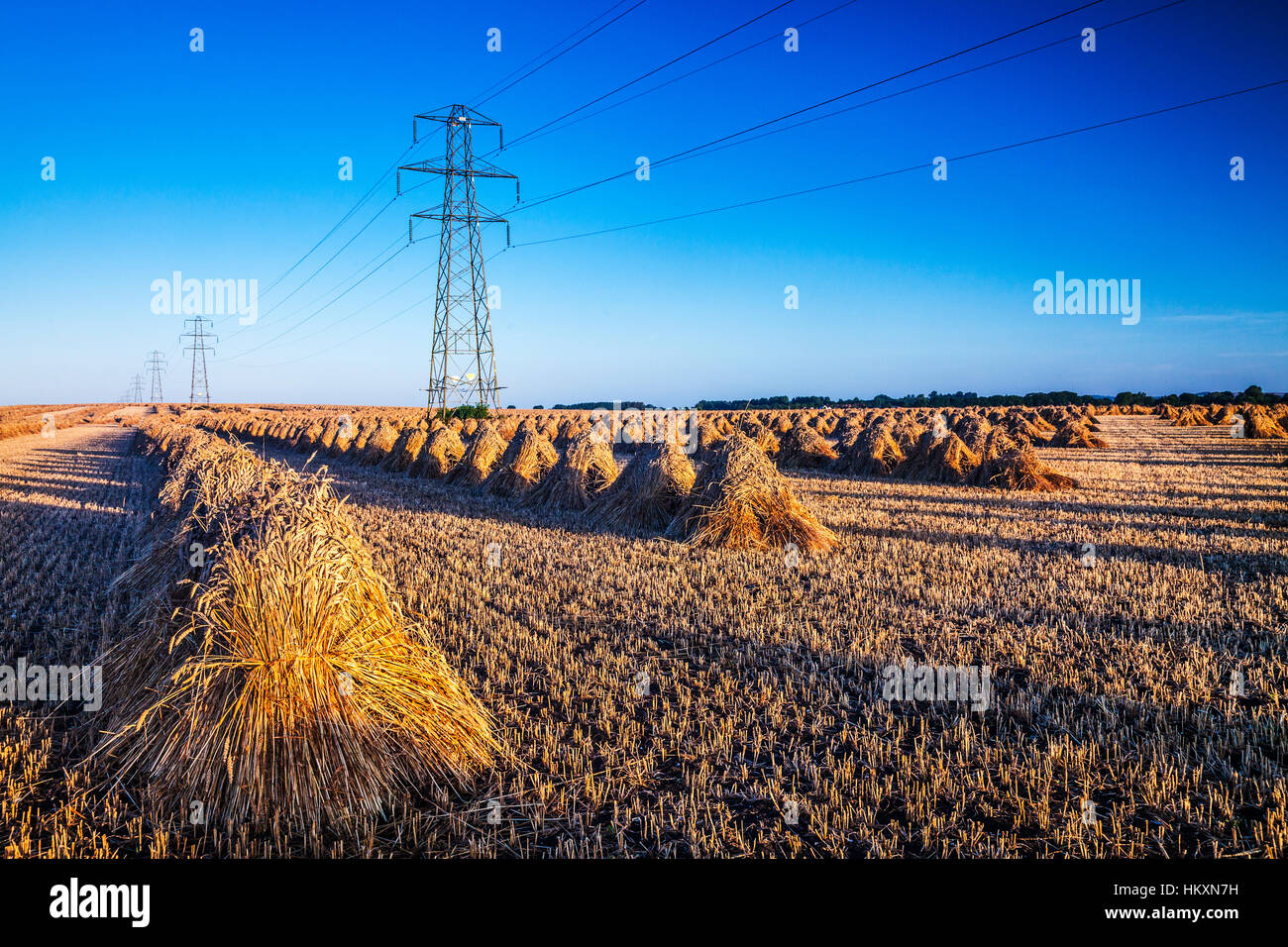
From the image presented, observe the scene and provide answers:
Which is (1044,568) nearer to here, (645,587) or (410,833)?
(645,587)

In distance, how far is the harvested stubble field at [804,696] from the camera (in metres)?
3.45

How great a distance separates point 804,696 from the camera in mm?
5141

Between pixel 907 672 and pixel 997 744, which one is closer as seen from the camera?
pixel 997 744

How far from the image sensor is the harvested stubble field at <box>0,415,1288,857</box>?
11.3ft

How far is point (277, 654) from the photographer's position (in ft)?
12.3

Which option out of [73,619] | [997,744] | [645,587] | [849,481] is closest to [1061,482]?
[849,481]

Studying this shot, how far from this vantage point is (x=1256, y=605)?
7.34 m

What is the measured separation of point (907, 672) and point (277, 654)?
4.57 m

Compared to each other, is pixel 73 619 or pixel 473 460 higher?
pixel 473 460
